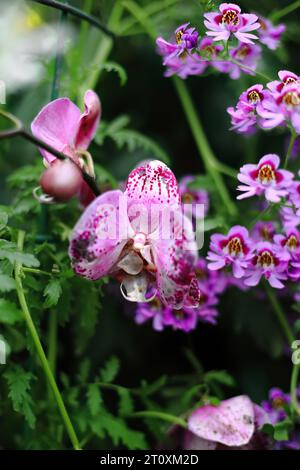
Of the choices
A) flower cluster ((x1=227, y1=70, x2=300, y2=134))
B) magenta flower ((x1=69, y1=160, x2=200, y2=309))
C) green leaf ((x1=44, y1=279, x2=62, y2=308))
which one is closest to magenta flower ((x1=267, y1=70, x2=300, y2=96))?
flower cluster ((x1=227, y1=70, x2=300, y2=134))

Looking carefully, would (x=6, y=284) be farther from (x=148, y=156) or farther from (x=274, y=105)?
(x=148, y=156)

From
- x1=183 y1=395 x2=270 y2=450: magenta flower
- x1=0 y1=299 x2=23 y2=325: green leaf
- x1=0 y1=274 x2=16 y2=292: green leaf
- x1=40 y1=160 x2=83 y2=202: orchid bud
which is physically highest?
x1=40 y1=160 x2=83 y2=202: orchid bud

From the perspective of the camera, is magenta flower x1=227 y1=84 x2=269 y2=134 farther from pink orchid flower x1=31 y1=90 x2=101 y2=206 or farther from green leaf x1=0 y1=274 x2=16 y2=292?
green leaf x1=0 y1=274 x2=16 y2=292

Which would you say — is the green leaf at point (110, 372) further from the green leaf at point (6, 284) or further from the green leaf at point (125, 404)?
the green leaf at point (6, 284)

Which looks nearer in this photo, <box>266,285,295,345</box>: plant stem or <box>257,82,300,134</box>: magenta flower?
<box>257,82,300,134</box>: magenta flower

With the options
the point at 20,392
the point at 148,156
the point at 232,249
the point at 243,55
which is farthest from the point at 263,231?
the point at 148,156

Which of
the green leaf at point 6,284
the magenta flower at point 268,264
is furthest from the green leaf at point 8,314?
the magenta flower at point 268,264
